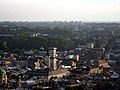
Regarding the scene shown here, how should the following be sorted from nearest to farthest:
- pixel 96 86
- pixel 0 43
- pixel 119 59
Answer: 1. pixel 96 86
2. pixel 119 59
3. pixel 0 43

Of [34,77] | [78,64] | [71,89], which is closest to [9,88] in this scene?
[71,89]

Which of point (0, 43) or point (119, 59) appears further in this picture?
point (0, 43)

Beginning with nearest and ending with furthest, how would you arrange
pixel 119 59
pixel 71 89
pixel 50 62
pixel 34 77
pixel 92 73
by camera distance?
pixel 71 89, pixel 34 77, pixel 92 73, pixel 50 62, pixel 119 59

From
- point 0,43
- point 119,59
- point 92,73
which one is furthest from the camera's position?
point 0,43

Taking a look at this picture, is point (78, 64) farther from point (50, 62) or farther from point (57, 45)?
point (57, 45)

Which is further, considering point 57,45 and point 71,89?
point 57,45

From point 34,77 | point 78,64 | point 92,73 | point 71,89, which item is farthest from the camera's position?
point 78,64

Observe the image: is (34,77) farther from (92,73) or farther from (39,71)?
(92,73)

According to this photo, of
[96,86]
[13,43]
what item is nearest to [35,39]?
[13,43]
